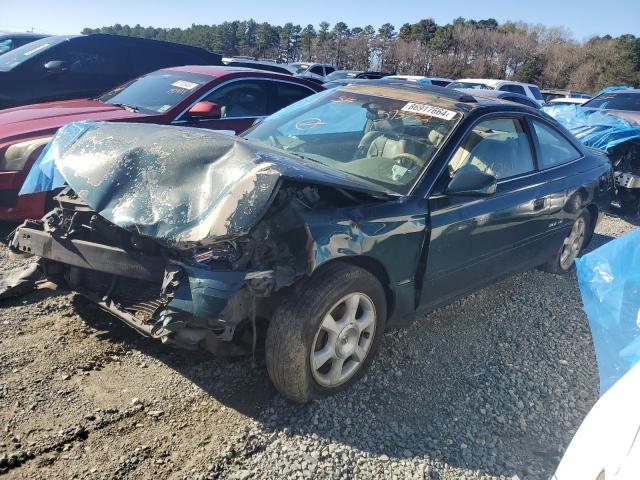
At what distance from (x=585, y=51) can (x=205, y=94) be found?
129 feet

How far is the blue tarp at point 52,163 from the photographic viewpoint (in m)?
3.27

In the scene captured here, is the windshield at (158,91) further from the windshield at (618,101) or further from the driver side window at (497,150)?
the windshield at (618,101)

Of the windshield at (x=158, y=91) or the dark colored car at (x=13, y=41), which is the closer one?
the windshield at (x=158, y=91)

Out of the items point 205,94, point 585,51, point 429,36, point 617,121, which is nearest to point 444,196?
point 205,94

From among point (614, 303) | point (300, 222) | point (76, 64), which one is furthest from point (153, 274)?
point (76, 64)

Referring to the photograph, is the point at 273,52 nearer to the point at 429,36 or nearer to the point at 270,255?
the point at 429,36

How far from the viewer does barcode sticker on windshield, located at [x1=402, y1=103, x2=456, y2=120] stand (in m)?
3.45

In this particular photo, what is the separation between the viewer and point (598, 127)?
7.68 metres

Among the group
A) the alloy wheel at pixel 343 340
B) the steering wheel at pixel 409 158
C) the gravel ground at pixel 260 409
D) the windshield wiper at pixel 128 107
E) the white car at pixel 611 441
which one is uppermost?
the steering wheel at pixel 409 158

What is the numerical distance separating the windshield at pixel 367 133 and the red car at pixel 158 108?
5.62 ft

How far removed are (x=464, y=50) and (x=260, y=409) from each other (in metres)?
43.3

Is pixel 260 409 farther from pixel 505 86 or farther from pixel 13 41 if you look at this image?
pixel 505 86

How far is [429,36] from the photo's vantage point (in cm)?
4291

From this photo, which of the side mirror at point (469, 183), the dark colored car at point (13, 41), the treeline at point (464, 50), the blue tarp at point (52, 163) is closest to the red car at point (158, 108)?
the blue tarp at point (52, 163)
